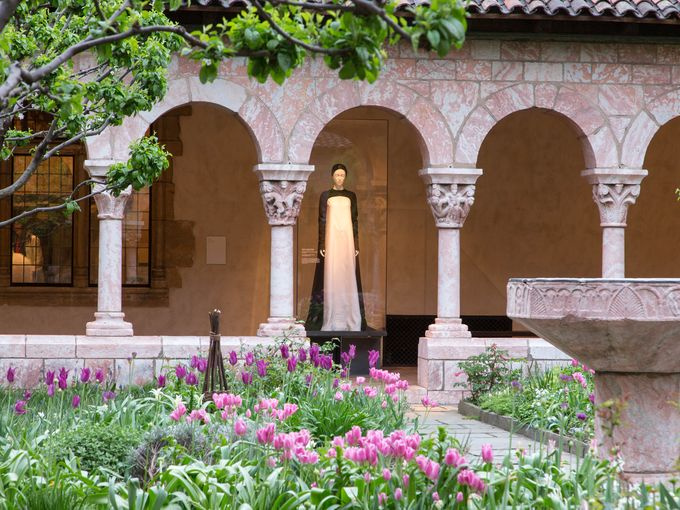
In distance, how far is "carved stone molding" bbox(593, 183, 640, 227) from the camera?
1295 centimetres

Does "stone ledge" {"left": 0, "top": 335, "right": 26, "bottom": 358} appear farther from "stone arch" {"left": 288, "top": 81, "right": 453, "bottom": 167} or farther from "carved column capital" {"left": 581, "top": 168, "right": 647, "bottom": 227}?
"carved column capital" {"left": 581, "top": 168, "right": 647, "bottom": 227}

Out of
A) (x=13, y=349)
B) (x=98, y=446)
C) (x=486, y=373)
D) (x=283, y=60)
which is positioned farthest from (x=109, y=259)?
(x=283, y=60)

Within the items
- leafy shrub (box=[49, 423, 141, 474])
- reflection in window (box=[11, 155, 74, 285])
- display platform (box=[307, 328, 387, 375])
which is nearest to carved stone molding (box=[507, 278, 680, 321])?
leafy shrub (box=[49, 423, 141, 474])

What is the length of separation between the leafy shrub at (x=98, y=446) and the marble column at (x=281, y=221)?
5752 millimetres

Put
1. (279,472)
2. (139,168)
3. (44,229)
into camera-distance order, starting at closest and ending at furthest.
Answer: (279,472) < (139,168) < (44,229)

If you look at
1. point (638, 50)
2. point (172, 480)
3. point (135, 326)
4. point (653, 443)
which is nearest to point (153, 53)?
point (172, 480)

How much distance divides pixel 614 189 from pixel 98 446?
7.93 m

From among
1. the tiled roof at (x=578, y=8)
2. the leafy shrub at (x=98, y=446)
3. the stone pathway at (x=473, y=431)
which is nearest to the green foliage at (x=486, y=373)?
the stone pathway at (x=473, y=431)

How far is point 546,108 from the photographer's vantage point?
12.9m

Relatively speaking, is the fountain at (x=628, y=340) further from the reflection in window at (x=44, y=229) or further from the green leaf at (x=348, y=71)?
the reflection in window at (x=44, y=229)

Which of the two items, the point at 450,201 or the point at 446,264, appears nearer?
the point at 450,201

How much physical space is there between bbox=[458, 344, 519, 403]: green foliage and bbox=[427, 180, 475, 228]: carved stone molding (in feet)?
5.31

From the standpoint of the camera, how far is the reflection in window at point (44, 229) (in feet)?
54.2

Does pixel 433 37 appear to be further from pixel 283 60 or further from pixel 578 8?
pixel 578 8
